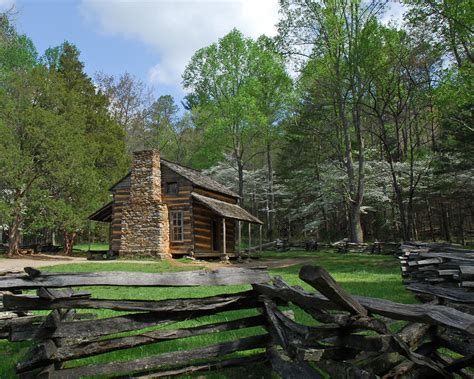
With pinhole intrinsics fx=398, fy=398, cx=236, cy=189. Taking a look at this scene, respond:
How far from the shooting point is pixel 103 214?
26594 mm

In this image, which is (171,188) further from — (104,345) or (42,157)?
(104,345)

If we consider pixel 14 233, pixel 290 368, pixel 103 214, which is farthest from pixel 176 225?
pixel 290 368

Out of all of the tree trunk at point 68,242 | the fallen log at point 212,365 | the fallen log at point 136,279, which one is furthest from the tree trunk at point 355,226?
the fallen log at point 136,279

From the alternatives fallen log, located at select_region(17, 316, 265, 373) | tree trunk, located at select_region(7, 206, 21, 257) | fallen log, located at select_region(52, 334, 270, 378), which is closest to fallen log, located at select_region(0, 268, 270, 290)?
fallen log, located at select_region(17, 316, 265, 373)

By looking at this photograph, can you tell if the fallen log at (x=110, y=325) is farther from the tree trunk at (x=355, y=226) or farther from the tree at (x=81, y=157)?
the tree trunk at (x=355, y=226)

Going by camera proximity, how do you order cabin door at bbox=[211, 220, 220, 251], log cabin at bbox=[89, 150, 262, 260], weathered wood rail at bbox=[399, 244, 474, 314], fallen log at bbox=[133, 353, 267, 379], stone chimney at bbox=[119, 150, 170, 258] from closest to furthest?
fallen log at bbox=[133, 353, 267, 379], weathered wood rail at bbox=[399, 244, 474, 314], stone chimney at bbox=[119, 150, 170, 258], log cabin at bbox=[89, 150, 262, 260], cabin door at bbox=[211, 220, 220, 251]

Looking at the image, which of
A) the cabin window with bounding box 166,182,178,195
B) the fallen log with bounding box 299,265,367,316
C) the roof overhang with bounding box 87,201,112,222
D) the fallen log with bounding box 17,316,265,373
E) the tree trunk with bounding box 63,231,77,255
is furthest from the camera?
the tree trunk with bounding box 63,231,77,255

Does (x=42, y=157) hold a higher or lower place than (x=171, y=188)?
higher

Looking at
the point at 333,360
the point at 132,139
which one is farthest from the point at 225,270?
the point at 132,139

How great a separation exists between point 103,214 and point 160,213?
16.5ft

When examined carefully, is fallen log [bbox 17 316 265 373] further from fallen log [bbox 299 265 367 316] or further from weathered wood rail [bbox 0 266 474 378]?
fallen log [bbox 299 265 367 316]

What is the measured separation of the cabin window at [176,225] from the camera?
80.9 ft

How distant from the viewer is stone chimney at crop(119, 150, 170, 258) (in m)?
23.9

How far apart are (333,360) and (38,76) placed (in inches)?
1153
